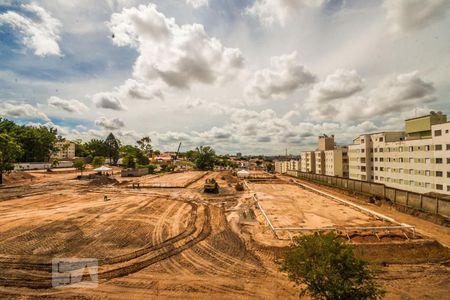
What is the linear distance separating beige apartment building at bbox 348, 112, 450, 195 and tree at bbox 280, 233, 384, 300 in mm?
36267

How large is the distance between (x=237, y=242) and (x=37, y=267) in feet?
37.3

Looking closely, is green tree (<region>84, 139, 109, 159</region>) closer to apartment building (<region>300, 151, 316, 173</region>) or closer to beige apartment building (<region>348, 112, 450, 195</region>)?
apartment building (<region>300, 151, 316, 173</region>)

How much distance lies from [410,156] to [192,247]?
41941 millimetres

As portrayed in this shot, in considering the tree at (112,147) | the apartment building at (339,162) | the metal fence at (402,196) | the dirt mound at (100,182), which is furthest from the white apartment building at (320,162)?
the tree at (112,147)

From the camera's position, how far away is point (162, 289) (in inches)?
389

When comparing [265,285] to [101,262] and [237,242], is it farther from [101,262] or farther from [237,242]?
[101,262]

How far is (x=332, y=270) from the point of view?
715 cm

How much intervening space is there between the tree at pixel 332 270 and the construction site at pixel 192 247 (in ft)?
9.94

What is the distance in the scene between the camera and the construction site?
10109 mm

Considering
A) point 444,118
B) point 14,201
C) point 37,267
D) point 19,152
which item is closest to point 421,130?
point 444,118

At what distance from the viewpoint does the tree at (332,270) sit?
23.0 feet

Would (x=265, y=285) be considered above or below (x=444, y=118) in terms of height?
below

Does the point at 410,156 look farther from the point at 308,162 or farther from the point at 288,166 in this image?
the point at 288,166

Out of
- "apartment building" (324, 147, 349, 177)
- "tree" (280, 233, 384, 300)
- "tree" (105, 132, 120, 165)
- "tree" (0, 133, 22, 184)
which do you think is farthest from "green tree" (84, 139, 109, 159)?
"tree" (280, 233, 384, 300)
